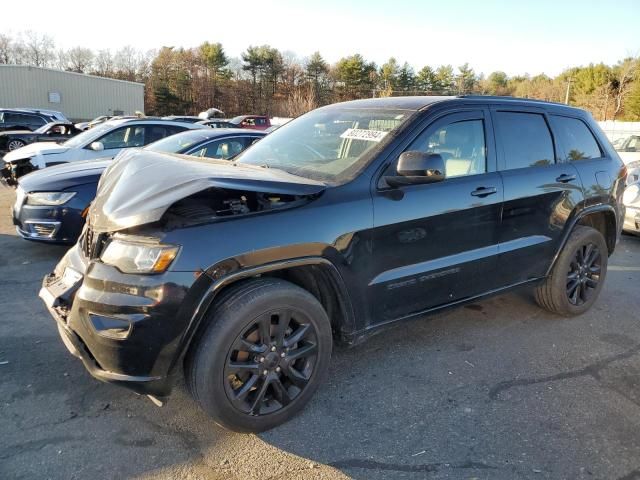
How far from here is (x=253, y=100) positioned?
61.9 metres

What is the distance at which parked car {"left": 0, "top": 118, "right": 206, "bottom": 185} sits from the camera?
7926 millimetres

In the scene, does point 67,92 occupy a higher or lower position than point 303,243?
higher

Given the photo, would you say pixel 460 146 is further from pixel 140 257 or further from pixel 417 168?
pixel 140 257

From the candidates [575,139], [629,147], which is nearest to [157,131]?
[575,139]

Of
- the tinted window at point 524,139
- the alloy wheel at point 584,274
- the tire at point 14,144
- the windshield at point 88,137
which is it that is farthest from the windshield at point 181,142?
the tire at point 14,144

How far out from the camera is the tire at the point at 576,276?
419 cm

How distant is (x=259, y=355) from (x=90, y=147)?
6.85 m

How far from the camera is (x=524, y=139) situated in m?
3.87

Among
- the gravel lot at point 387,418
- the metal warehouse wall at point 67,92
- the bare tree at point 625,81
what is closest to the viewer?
the gravel lot at point 387,418

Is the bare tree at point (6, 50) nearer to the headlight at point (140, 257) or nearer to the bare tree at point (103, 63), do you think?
the bare tree at point (103, 63)

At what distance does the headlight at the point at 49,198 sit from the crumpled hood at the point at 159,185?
2633mm

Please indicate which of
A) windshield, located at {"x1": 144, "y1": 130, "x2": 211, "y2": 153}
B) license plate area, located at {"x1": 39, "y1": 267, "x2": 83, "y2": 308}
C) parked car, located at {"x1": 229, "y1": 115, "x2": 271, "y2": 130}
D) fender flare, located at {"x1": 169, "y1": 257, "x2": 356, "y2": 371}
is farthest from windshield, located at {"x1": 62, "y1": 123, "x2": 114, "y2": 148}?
parked car, located at {"x1": 229, "y1": 115, "x2": 271, "y2": 130}

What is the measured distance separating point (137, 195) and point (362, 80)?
2529 inches

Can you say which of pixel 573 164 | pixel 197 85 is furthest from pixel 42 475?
pixel 197 85
